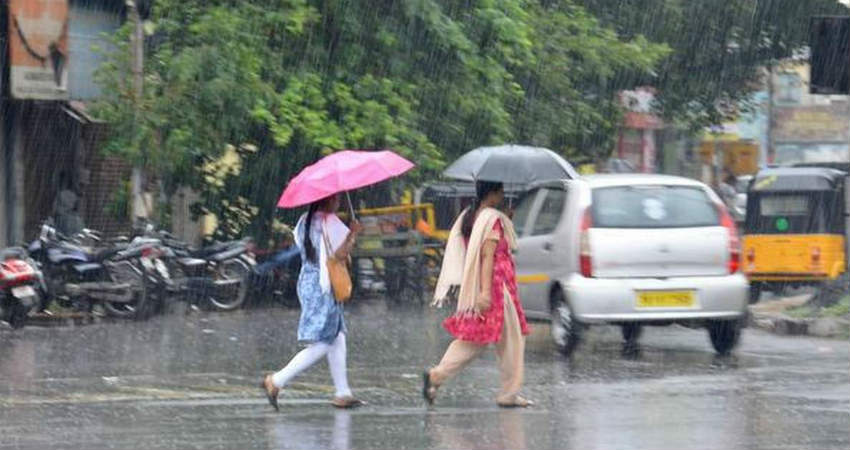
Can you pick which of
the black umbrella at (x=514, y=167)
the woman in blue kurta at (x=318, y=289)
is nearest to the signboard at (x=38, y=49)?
the black umbrella at (x=514, y=167)

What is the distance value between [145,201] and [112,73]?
1.79 metres

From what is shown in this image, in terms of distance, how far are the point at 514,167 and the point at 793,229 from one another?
41.1 ft

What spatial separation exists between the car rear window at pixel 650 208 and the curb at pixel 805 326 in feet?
10.3

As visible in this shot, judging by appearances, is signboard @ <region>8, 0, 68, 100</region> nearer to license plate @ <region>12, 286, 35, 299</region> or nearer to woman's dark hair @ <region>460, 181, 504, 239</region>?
license plate @ <region>12, 286, 35, 299</region>

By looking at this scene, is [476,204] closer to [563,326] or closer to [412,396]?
[412,396]

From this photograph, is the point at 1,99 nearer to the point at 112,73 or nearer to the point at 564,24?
the point at 112,73

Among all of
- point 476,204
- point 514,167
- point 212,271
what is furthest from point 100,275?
point 476,204

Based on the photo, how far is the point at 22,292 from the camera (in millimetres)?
18422

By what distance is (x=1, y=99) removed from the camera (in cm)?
2347

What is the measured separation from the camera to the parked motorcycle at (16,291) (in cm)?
1836

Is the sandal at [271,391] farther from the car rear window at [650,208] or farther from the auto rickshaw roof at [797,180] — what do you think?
the auto rickshaw roof at [797,180]

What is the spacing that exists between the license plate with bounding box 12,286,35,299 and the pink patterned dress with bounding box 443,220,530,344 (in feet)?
29.2

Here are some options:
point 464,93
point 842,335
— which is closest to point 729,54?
point 464,93

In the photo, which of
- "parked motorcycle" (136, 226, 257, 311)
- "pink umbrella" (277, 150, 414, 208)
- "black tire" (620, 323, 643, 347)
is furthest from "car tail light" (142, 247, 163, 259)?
"pink umbrella" (277, 150, 414, 208)
